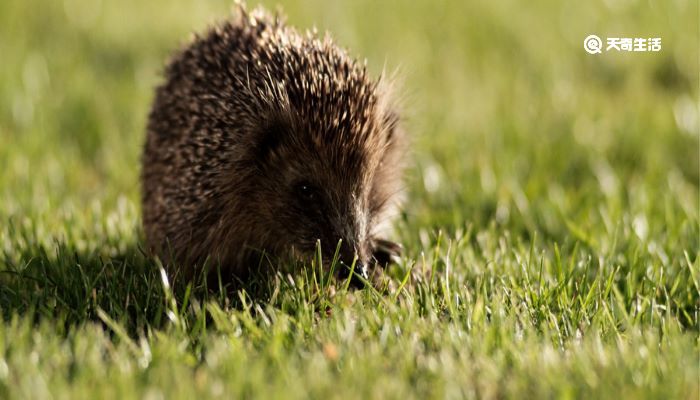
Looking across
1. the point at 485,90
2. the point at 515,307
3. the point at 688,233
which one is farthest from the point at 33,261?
the point at 485,90

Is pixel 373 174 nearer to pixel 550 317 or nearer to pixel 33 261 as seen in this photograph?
pixel 550 317

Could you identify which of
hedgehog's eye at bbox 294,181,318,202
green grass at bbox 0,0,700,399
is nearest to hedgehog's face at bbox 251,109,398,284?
hedgehog's eye at bbox 294,181,318,202

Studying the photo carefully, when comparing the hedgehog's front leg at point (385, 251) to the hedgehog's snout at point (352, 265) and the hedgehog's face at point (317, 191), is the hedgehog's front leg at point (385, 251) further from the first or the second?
the hedgehog's snout at point (352, 265)

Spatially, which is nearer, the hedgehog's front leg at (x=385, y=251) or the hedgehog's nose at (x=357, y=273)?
the hedgehog's nose at (x=357, y=273)

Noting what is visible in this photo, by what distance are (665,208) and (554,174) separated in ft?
3.33

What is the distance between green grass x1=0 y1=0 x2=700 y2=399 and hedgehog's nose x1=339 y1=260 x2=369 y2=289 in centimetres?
11

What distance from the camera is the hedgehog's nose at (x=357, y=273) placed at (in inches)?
154

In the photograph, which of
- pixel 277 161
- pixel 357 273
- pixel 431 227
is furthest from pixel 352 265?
pixel 431 227

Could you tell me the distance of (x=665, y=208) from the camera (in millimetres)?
5305

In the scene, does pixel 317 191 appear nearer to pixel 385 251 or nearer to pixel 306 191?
pixel 306 191

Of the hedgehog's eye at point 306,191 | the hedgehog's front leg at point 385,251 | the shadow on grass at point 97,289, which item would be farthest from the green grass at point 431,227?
the hedgehog's eye at point 306,191

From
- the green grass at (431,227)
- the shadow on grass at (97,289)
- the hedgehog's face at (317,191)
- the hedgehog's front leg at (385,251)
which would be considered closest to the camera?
the green grass at (431,227)

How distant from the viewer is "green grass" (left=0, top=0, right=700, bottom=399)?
10.4ft

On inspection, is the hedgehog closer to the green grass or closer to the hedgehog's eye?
the hedgehog's eye
